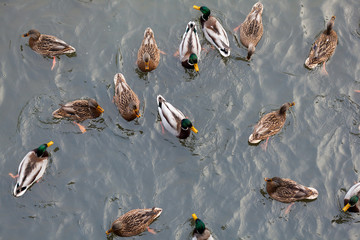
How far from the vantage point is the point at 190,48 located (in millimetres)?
10453

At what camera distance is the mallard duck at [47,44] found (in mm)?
10461

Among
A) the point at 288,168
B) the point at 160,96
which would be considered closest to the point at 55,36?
the point at 160,96

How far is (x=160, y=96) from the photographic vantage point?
10.1m

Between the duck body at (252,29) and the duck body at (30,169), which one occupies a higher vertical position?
the duck body at (252,29)

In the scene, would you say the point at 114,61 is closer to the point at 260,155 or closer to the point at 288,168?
the point at 260,155

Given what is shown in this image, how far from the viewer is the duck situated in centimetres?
1069

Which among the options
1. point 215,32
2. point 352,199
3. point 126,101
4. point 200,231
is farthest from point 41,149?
point 352,199

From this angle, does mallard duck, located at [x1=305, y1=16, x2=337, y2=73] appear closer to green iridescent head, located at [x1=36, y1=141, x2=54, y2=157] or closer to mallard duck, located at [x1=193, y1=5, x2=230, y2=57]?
mallard duck, located at [x1=193, y1=5, x2=230, y2=57]

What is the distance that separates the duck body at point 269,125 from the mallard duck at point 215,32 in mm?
1957

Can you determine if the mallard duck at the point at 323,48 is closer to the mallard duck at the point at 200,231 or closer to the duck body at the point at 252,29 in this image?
the duck body at the point at 252,29

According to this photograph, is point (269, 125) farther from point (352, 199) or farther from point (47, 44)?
point (47, 44)

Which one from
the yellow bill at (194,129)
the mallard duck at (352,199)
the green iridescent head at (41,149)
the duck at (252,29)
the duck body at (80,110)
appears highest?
the duck at (252,29)

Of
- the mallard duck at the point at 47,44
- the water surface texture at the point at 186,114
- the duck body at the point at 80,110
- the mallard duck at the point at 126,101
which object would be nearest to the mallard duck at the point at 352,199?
the water surface texture at the point at 186,114

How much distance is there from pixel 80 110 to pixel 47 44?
6.35ft
